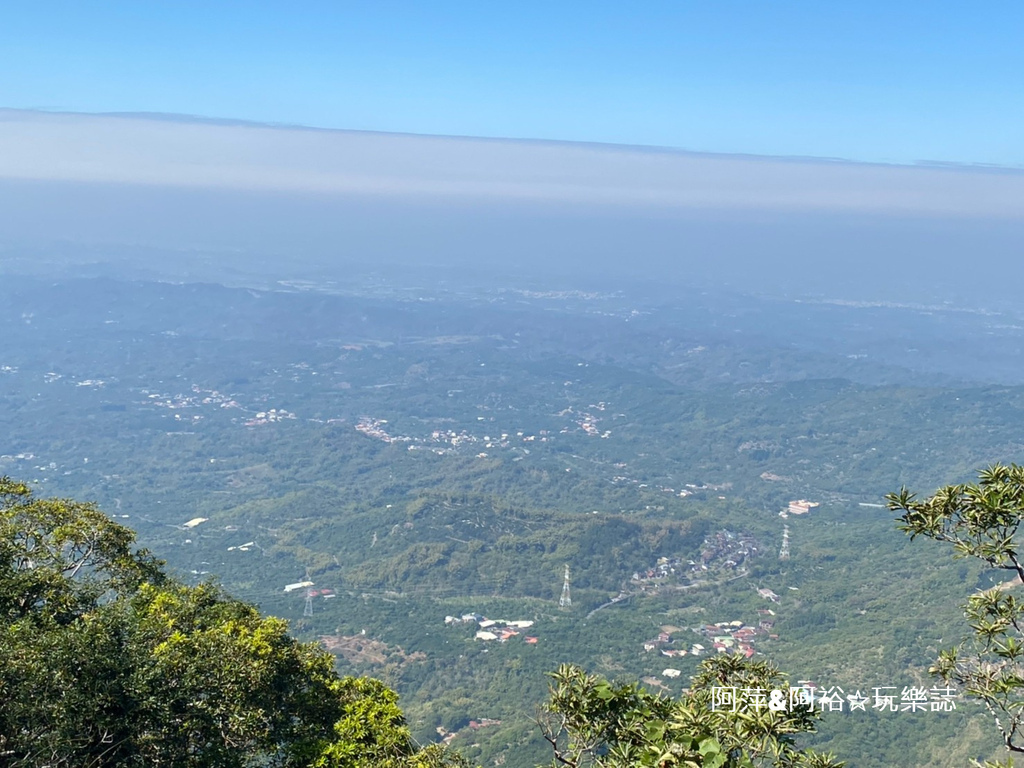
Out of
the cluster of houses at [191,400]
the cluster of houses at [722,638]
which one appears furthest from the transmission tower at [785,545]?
the cluster of houses at [191,400]

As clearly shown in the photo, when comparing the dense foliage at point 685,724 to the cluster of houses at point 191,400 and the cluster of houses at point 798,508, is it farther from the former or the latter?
the cluster of houses at point 191,400

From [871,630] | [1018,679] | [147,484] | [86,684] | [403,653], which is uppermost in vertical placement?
[1018,679]

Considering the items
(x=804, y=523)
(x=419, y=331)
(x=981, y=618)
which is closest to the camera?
(x=981, y=618)

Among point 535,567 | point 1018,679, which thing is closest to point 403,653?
point 535,567

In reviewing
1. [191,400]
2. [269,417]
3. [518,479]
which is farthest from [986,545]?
[191,400]

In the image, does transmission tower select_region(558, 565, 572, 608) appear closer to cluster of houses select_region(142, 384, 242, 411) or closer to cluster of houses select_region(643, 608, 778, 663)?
cluster of houses select_region(643, 608, 778, 663)

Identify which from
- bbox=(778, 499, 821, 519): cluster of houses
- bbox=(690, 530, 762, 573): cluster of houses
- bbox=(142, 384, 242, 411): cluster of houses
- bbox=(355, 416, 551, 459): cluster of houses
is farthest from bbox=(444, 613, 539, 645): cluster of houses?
bbox=(142, 384, 242, 411): cluster of houses

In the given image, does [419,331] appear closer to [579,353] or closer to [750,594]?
[579,353]
